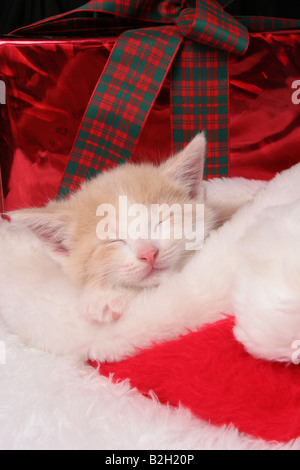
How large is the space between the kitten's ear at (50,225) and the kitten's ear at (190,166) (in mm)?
172

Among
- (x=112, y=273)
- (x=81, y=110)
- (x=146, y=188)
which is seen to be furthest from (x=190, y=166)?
(x=81, y=110)

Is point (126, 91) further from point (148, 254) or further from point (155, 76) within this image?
point (148, 254)

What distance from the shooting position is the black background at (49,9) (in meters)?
1.13

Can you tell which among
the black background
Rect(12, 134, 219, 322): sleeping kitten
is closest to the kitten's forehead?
Rect(12, 134, 219, 322): sleeping kitten

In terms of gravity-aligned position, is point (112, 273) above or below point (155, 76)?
below

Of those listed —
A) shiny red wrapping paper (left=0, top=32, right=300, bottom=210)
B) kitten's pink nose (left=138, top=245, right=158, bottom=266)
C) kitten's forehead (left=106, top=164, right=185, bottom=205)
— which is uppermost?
shiny red wrapping paper (left=0, top=32, right=300, bottom=210)

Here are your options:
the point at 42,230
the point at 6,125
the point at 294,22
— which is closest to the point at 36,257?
the point at 42,230

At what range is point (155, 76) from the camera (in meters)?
0.88

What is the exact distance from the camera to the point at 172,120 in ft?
3.04

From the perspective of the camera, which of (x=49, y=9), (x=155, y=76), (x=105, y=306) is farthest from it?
(x=49, y=9)

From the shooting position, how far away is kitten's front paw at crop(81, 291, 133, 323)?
1.88ft

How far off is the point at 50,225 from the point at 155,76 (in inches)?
16.1

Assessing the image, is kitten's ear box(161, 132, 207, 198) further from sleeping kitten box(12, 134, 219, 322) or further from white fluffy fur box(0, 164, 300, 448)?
white fluffy fur box(0, 164, 300, 448)
